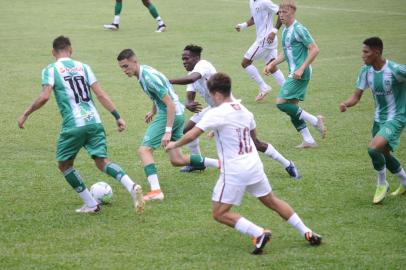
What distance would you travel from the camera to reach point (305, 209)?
9297mm

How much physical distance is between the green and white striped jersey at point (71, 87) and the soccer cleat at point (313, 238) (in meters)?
3.22

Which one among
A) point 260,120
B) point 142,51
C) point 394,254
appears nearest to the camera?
point 394,254

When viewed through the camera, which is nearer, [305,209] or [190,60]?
[305,209]

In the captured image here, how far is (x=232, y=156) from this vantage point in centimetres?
769

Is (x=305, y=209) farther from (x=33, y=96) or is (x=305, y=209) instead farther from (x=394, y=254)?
(x=33, y=96)

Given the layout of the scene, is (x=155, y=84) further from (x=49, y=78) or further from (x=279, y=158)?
(x=279, y=158)

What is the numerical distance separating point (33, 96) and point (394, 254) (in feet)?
35.8

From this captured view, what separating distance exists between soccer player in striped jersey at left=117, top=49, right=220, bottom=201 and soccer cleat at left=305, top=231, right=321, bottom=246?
7.70ft

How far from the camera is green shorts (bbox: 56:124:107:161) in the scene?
30.3 ft

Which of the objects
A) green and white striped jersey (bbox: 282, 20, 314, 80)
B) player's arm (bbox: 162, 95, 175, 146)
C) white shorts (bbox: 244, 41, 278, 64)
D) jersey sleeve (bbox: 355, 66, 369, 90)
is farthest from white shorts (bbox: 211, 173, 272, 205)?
white shorts (bbox: 244, 41, 278, 64)

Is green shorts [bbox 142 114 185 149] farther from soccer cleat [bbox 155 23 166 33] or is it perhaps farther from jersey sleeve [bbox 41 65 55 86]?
soccer cleat [bbox 155 23 166 33]

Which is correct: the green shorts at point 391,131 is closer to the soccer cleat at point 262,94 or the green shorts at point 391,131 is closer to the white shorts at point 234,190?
the white shorts at point 234,190

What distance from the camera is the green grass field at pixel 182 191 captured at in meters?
7.80

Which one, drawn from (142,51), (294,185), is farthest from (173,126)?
(142,51)
